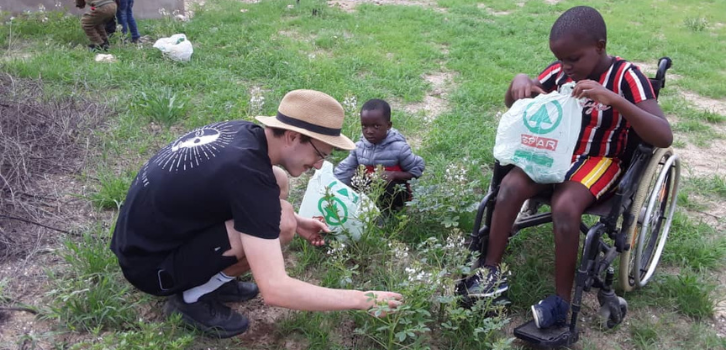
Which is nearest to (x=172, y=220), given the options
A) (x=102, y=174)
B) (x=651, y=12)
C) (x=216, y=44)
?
(x=102, y=174)

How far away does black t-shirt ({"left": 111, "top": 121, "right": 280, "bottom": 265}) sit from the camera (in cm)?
220

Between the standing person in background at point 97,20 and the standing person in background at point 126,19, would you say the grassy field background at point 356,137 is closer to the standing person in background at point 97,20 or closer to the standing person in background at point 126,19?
the standing person in background at point 97,20

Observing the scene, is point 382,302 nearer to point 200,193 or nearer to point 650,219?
point 200,193

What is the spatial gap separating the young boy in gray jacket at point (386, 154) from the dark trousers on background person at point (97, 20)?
4.22m

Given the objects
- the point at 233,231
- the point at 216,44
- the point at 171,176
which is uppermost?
the point at 171,176

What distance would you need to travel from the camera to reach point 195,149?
7.73 feet

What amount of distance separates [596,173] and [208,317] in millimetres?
1940

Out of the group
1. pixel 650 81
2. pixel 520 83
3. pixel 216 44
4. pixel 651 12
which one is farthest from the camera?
pixel 651 12

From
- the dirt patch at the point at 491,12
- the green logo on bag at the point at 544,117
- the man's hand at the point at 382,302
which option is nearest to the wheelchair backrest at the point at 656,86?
Result: the green logo on bag at the point at 544,117

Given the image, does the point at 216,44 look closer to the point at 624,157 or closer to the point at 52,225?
the point at 52,225

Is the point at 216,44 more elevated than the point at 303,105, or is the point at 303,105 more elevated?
the point at 303,105

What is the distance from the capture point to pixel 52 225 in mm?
3244

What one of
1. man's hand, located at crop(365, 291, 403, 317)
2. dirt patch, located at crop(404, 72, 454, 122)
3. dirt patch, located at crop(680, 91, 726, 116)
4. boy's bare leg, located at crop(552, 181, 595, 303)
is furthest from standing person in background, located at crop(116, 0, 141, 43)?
dirt patch, located at crop(680, 91, 726, 116)

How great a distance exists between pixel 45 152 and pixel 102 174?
547 millimetres
